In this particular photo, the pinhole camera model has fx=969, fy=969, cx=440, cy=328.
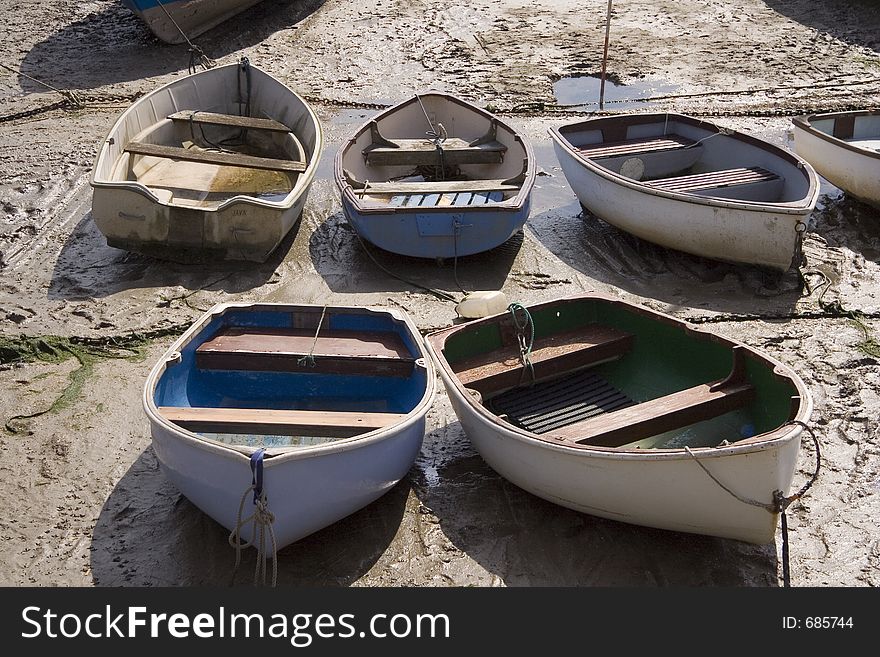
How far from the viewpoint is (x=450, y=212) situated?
27.9ft

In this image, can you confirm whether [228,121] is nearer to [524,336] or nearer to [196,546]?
[524,336]

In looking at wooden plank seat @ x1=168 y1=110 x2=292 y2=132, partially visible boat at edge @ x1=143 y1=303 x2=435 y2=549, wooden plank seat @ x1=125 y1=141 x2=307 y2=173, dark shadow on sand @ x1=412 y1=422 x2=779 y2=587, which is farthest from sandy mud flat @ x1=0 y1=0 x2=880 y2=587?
wooden plank seat @ x1=168 y1=110 x2=292 y2=132

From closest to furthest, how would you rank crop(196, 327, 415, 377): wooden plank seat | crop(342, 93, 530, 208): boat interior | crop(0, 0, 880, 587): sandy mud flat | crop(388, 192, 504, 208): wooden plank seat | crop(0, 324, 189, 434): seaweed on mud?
crop(0, 0, 880, 587): sandy mud flat → crop(196, 327, 415, 377): wooden plank seat → crop(0, 324, 189, 434): seaweed on mud → crop(388, 192, 504, 208): wooden plank seat → crop(342, 93, 530, 208): boat interior

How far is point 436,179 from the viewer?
32.7ft

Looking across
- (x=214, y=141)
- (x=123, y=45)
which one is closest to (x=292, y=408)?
(x=214, y=141)

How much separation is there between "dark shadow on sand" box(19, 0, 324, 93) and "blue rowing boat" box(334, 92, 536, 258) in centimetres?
503

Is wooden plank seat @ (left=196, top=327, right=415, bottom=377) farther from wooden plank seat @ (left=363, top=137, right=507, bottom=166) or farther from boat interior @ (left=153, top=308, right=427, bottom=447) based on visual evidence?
wooden plank seat @ (left=363, top=137, right=507, bottom=166)

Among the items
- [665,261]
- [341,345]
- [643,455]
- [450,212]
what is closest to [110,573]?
[341,345]

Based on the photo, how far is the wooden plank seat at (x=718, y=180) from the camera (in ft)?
29.7

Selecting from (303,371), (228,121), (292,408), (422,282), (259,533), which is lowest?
(422,282)

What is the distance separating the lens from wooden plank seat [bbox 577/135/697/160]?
9750 mm

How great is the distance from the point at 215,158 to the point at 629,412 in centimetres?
541

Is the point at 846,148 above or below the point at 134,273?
above

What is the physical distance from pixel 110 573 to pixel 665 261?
559 centimetres
